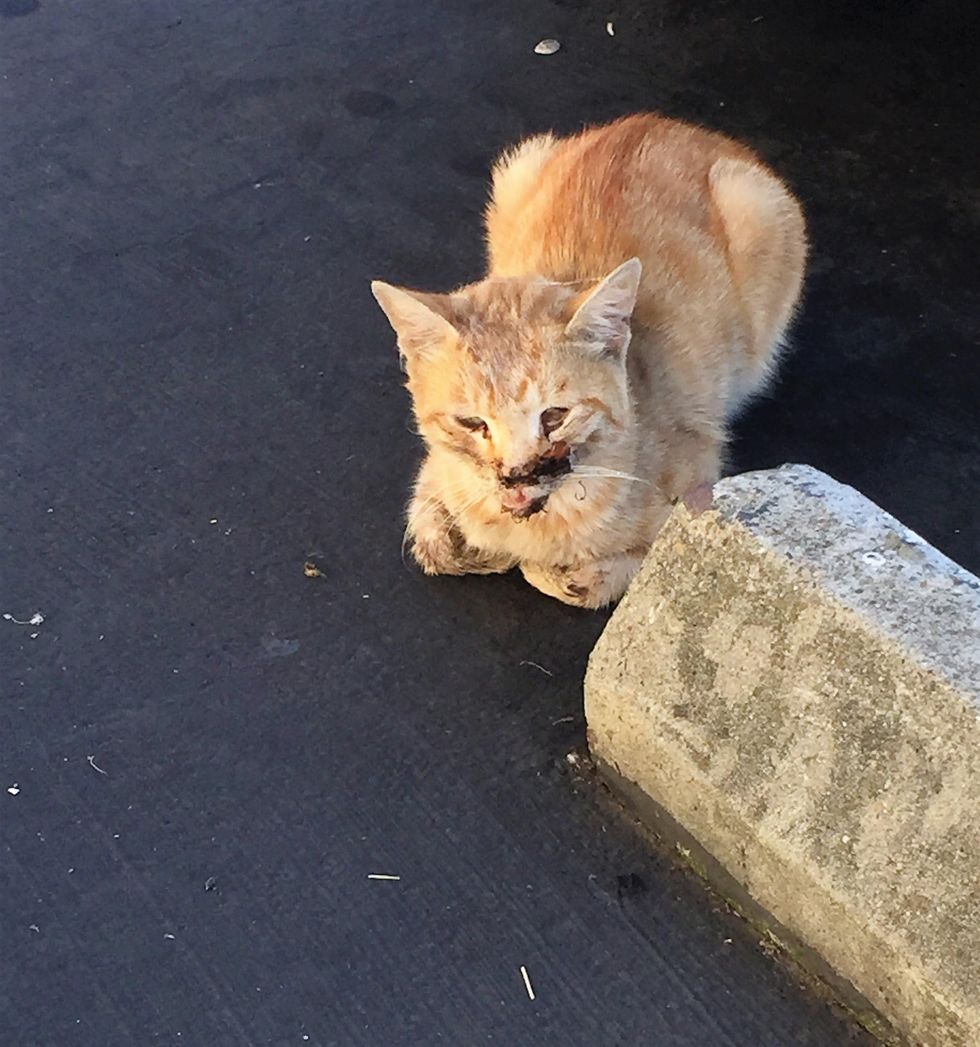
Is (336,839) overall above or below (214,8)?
below

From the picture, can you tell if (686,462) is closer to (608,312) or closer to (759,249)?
(608,312)

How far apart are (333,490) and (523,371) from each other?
2.27 ft

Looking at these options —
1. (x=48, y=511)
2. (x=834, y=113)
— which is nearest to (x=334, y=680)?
(x=48, y=511)

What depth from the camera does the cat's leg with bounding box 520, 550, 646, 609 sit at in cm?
205

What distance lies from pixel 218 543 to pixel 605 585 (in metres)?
0.75

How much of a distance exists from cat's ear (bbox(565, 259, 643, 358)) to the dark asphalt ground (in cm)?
A: 52

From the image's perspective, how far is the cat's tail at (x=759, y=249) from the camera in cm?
232

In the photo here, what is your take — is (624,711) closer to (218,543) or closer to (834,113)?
(218,543)

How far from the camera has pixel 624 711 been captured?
1.74 metres

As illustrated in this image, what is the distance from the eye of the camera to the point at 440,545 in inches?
83.8

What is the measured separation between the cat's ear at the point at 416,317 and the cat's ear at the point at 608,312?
19 centimetres

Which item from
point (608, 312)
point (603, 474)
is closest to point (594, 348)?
point (608, 312)

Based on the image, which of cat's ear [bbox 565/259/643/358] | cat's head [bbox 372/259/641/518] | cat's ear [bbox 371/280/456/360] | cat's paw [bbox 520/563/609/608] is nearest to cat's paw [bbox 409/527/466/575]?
cat's paw [bbox 520/563/609/608]

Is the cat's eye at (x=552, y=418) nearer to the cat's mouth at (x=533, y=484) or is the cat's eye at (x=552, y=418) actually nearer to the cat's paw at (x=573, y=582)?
the cat's mouth at (x=533, y=484)
